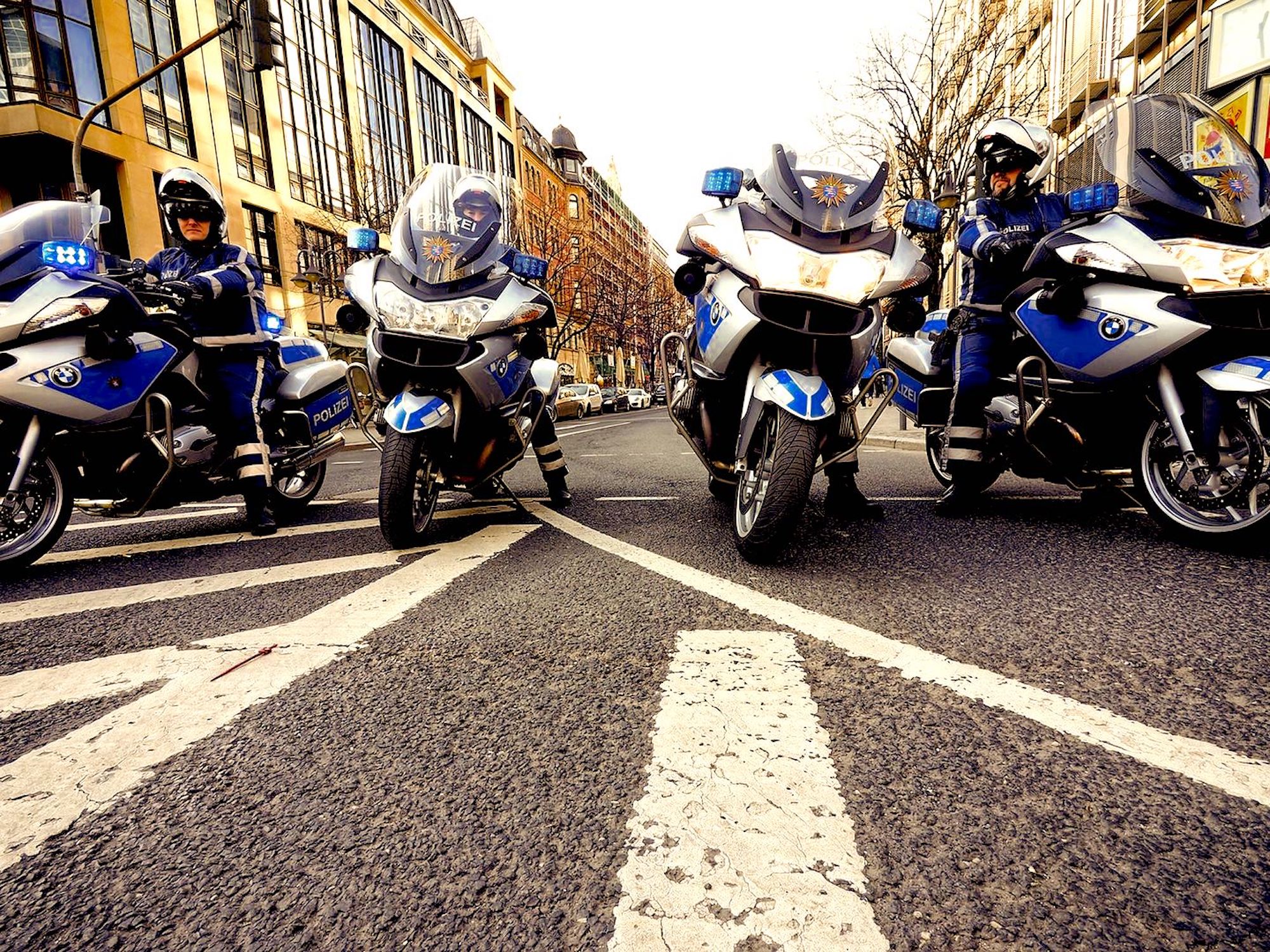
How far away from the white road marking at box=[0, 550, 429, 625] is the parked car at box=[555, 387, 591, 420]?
22.2 meters

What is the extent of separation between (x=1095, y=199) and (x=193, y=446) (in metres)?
5.12

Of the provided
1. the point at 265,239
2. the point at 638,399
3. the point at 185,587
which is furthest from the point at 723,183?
the point at 638,399

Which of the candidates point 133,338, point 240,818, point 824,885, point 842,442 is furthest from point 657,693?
point 133,338

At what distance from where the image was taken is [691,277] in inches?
148

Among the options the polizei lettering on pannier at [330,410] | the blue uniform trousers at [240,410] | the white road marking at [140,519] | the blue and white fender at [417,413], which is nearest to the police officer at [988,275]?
the blue and white fender at [417,413]

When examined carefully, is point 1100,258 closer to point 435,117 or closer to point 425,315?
point 425,315

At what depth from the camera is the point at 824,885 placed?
40.5 inches

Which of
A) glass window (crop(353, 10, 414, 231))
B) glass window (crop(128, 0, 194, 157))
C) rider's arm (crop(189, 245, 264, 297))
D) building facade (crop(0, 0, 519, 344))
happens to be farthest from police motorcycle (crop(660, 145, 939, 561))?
glass window (crop(353, 10, 414, 231))

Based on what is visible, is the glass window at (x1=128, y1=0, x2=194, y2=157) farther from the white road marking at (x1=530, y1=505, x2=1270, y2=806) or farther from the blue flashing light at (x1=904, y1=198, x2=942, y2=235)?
the white road marking at (x1=530, y1=505, x2=1270, y2=806)

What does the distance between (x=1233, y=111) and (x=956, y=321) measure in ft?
42.9

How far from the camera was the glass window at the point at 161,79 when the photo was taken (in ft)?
70.1

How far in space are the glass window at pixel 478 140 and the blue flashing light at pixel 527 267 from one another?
46.7m

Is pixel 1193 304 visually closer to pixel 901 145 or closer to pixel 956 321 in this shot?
pixel 956 321

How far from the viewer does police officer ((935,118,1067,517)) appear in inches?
159
